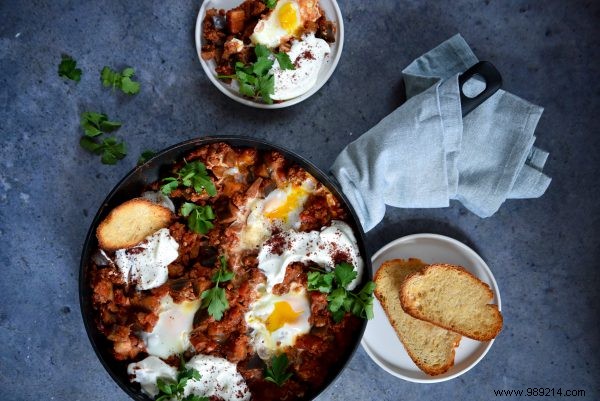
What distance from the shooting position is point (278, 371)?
292 centimetres

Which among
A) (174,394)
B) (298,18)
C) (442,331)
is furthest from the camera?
(442,331)

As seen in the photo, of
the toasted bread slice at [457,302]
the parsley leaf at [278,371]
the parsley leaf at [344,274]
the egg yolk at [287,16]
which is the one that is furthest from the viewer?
the toasted bread slice at [457,302]

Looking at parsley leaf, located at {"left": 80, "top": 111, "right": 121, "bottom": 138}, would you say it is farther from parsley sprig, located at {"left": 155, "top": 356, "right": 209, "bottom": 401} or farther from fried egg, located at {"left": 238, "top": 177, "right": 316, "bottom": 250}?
parsley sprig, located at {"left": 155, "top": 356, "right": 209, "bottom": 401}

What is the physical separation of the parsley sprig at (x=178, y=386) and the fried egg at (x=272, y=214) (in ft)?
2.15

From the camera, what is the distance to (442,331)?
10.9 ft

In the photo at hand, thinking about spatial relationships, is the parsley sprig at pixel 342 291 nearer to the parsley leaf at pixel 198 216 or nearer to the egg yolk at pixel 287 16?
the parsley leaf at pixel 198 216

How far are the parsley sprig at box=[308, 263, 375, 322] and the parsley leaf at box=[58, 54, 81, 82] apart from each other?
5.67ft

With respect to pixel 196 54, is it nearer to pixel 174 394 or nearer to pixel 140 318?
pixel 140 318

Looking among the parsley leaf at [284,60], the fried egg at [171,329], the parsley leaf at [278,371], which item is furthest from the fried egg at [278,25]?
the parsley leaf at [278,371]

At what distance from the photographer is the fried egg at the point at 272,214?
2.96 metres

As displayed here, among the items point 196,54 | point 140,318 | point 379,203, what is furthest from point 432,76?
point 140,318

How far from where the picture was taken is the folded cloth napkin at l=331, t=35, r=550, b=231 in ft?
10.1

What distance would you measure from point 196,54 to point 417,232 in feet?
5.31

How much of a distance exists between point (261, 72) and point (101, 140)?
1.03 m
